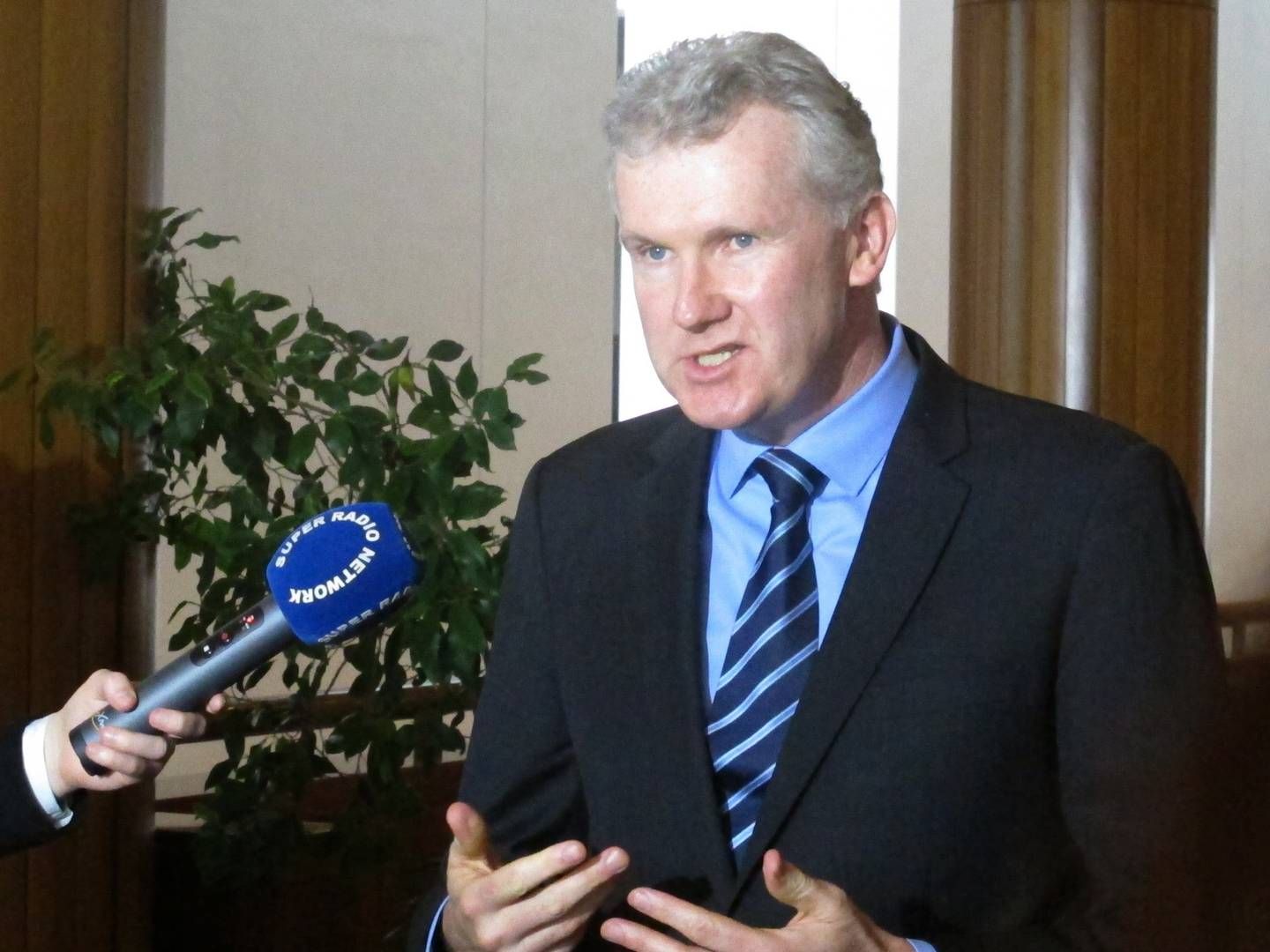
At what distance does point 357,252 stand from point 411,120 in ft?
1.47

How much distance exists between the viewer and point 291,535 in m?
1.63

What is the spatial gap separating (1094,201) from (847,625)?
7.62 feet

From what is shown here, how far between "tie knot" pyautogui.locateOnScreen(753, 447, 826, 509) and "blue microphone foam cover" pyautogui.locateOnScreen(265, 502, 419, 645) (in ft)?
1.25

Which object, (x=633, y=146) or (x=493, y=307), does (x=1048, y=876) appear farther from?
(x=493, y=307)

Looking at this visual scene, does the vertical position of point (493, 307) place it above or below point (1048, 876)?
above

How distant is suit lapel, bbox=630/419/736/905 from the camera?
167cm

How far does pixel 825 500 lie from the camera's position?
1781 mm

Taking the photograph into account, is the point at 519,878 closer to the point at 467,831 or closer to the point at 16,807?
the point at 467,831

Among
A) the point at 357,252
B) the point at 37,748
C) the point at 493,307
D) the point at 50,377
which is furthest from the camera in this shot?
the point at 493,307

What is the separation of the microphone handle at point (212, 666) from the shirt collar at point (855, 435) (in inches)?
20.9

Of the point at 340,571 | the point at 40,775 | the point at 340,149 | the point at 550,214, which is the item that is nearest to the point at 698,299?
the point at 340,571

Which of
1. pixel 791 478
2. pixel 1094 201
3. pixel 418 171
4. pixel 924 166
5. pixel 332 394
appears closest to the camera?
pixel 791 478

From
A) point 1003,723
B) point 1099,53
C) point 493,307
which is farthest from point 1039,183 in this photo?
point 1003,723

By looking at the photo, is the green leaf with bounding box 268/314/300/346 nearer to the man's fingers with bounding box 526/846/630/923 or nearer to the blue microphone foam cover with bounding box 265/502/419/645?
the blue microphone foam cover with bounding box 265/502/419/645
